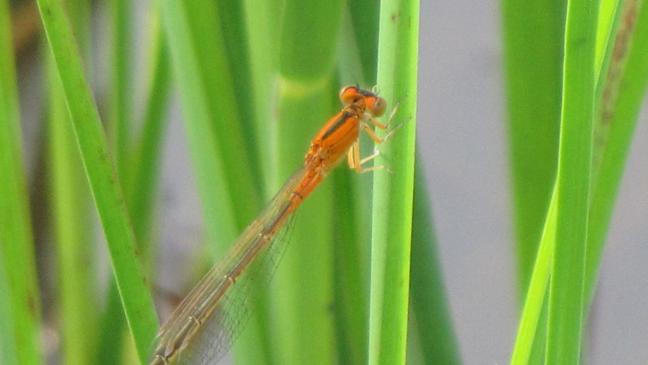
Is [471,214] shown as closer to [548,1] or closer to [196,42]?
[548,1]

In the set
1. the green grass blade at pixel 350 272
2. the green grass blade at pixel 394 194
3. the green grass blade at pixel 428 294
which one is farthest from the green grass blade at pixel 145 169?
the green grass blade at pixel 394 194

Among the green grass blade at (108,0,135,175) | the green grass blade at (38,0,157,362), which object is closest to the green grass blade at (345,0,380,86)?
the green grass blade at (38,0,157,362)

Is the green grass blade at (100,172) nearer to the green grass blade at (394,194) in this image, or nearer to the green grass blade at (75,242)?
the green grass blade at (394,194)

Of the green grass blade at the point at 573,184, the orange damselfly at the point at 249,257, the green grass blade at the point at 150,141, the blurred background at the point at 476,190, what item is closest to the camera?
the green grass blade at the point at 573,184

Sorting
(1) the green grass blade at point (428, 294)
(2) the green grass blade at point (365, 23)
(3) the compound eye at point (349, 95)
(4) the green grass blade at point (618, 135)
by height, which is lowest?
(1) the green grass blade at point (428, 294)

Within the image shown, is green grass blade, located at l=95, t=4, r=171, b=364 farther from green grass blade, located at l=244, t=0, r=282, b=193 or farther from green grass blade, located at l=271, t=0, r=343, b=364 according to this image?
green grass blade, located at l=271, t=0, r=343, b=364

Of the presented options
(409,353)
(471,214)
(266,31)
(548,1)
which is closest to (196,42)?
(266,31)

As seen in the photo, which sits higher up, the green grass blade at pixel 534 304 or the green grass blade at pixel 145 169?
the green grass blade at pixel 145 169
